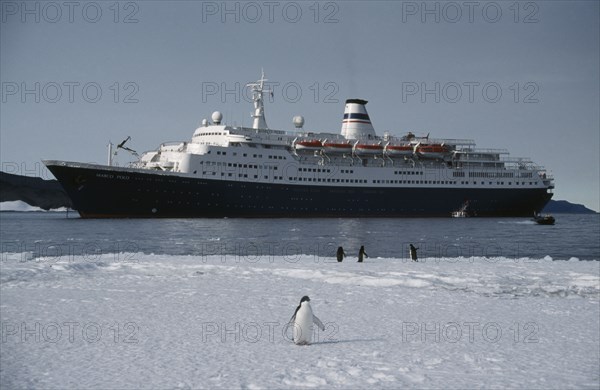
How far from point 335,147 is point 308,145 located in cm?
373

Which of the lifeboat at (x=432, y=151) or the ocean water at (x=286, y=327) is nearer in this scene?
the ocean water at (x=286, y=327)

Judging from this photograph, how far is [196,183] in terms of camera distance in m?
56.6

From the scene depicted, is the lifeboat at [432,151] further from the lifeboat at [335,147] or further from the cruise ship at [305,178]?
the lifeboat at [335,147]

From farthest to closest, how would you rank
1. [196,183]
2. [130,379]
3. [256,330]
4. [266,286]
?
[196,183] → [266,286] → [256,330] → [130,379]

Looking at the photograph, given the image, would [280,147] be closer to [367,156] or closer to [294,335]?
[367,156]

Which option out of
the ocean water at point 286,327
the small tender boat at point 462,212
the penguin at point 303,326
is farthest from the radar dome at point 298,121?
the penguin at point 303,326

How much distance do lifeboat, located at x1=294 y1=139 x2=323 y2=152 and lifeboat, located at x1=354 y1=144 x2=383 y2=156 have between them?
15.8 feet

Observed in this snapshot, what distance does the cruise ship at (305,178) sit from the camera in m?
54.8

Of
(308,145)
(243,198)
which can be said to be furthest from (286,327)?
(308,145)

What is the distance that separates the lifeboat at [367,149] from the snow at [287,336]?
172 feet

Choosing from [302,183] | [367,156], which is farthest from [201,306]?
[367,156]

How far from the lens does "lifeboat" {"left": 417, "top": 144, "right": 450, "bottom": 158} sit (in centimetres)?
6969

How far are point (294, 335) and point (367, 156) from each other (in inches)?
2430

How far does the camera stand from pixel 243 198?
59094 millimetres
